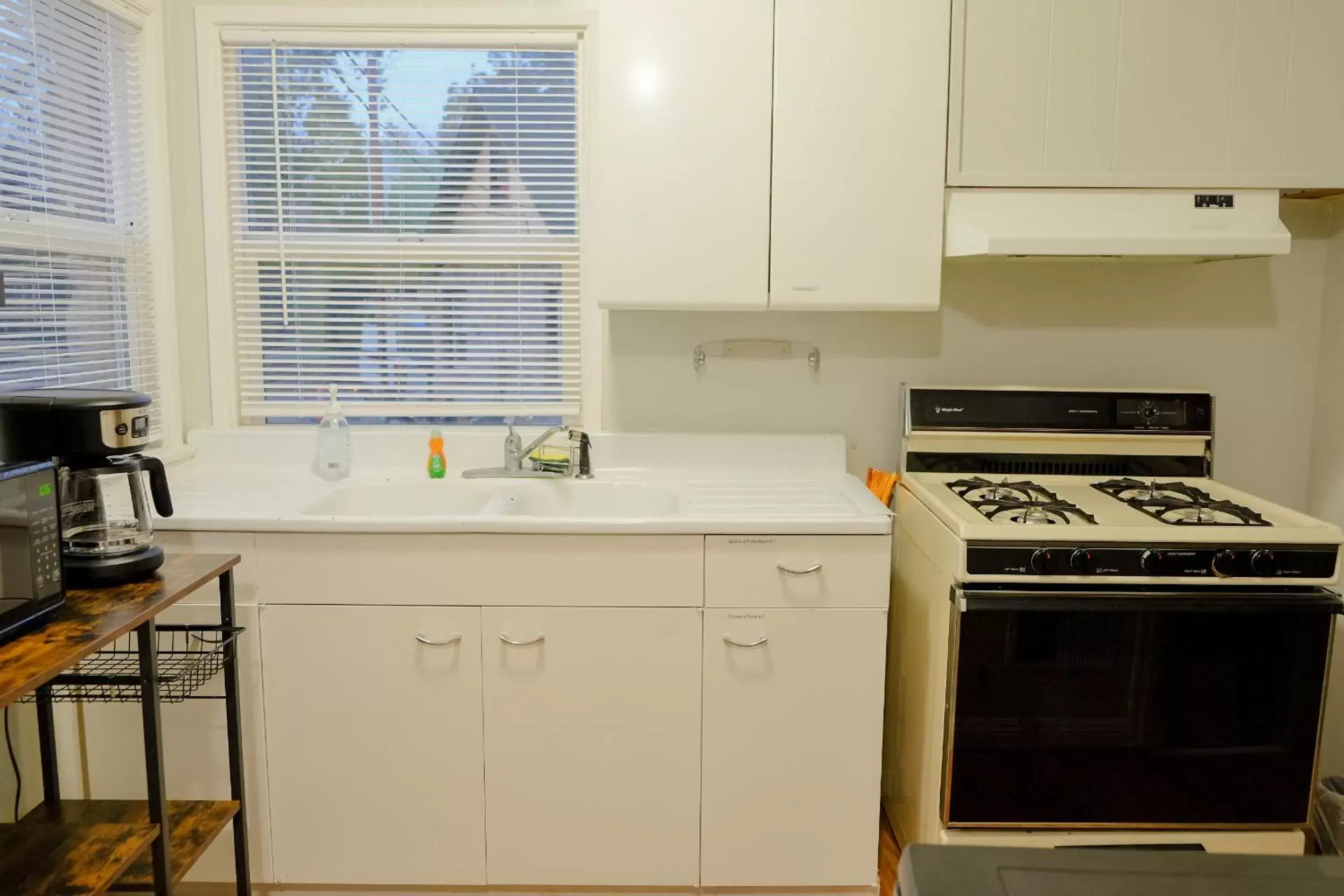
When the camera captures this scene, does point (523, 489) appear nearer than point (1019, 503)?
No

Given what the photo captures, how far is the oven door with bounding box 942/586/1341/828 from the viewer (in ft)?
5.86

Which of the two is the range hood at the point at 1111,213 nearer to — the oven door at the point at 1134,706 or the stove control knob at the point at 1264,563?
the stove control knob at the point at 1264,563

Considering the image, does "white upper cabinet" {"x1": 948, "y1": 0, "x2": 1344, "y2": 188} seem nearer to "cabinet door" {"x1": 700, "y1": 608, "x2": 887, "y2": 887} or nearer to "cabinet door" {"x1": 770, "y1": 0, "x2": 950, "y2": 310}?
"cabinet door" {"x1": 770, "y1": 0, "x2": 950, "y2": 310}

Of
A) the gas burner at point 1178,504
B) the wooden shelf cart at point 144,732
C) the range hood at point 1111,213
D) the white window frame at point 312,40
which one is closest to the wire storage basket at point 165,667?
the wooden shelf cart at point 144,732

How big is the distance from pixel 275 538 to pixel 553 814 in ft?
2.82

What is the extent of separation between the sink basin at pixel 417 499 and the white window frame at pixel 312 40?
56 centimetres

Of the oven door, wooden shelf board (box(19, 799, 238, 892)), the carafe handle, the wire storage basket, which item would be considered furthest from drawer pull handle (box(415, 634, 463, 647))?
the oven door

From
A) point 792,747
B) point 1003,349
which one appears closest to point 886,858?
point 792,747

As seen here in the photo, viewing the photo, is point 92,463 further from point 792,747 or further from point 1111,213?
point 1111,213

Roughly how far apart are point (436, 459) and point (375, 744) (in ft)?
2.47

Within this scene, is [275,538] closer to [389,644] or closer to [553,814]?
[389,644]

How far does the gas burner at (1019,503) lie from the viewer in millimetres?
1884

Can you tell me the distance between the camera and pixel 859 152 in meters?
2.04

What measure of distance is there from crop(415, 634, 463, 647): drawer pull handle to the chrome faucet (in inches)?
20.5
